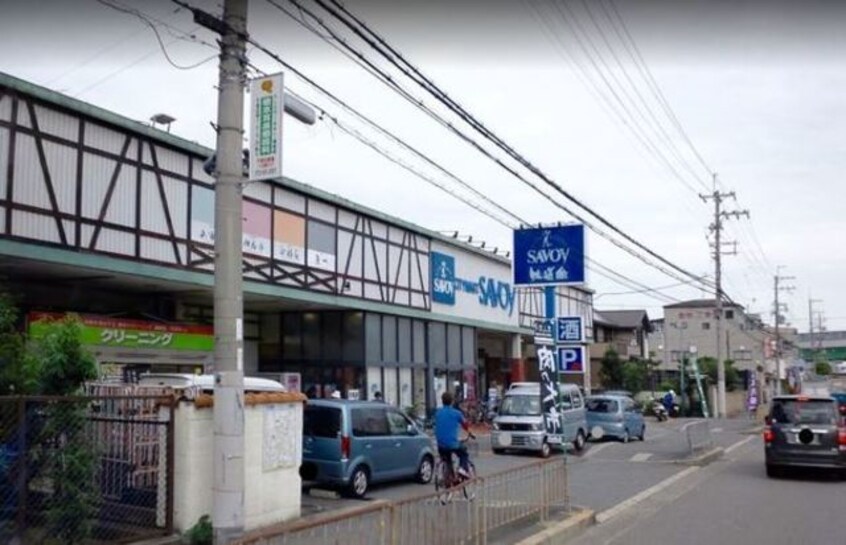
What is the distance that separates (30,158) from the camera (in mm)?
15711

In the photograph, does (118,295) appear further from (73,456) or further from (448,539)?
(448,539)

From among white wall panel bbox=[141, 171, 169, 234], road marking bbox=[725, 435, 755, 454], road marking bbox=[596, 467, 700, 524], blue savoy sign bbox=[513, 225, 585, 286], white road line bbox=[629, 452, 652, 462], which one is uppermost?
white wall panel bbox=[141, 171, 169, 234]

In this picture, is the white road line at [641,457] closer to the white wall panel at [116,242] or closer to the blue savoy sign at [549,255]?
the blue savoy sign at [549,255]

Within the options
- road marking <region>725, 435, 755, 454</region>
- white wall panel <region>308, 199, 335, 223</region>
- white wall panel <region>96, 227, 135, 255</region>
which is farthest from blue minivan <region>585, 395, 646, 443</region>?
white wall panel <region>96, 227, 135, 255</region>

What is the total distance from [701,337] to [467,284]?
198ft

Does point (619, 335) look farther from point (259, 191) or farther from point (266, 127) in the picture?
point (266, 127)

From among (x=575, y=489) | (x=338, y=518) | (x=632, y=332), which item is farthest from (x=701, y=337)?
(x=338, y=518)

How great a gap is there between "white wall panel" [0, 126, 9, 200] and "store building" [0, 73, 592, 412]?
34 mm

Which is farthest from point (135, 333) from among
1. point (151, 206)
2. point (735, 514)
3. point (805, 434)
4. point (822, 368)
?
point (822, 368)

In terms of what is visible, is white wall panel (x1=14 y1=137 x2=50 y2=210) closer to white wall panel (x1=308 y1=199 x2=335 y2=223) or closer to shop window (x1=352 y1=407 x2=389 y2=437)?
shop window (x1=352 y1=407 x2=389 y2=437)

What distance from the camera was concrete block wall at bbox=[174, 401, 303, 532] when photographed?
10398mm

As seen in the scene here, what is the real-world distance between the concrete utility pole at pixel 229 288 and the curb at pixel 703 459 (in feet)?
53.9

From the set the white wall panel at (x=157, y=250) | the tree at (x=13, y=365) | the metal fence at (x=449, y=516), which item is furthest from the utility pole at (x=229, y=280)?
the white wall panel at (x=157, y=250)

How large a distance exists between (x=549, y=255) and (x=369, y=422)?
475 centimetres
